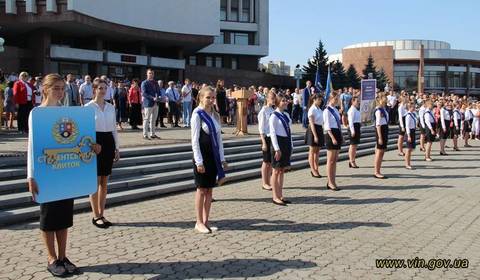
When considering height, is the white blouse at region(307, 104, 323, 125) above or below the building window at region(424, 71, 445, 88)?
below

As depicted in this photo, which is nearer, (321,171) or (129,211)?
(129,211)

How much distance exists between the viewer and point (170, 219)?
7809 millimetres

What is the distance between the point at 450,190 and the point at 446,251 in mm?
5128

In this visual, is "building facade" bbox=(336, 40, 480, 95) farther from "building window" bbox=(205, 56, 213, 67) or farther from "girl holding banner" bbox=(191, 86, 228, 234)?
"girl holding banner" bbox=(191, 86, 228, 234)

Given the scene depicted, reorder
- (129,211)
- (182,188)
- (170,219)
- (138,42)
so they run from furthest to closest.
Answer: (138,42)
(182,188)
(129,211)
(170,219)

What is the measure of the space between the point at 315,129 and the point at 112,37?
36189 millimetres

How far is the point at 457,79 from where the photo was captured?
91.3 metres

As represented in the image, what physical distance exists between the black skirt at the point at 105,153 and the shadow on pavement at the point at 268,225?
86 centimetres

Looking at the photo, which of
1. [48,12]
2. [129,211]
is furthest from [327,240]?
[48,12]

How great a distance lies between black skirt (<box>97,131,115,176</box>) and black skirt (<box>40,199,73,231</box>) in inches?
71.8

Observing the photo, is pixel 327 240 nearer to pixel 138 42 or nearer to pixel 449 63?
pixel 138 42

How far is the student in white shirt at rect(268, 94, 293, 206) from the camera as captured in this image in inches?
348

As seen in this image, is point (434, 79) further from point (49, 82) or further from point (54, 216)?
point (54, 216)

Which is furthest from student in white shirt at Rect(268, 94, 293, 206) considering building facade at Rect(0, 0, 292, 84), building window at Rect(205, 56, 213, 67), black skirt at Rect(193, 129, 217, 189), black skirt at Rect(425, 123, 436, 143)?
building window at Rect(205, 56, 213, 67)
